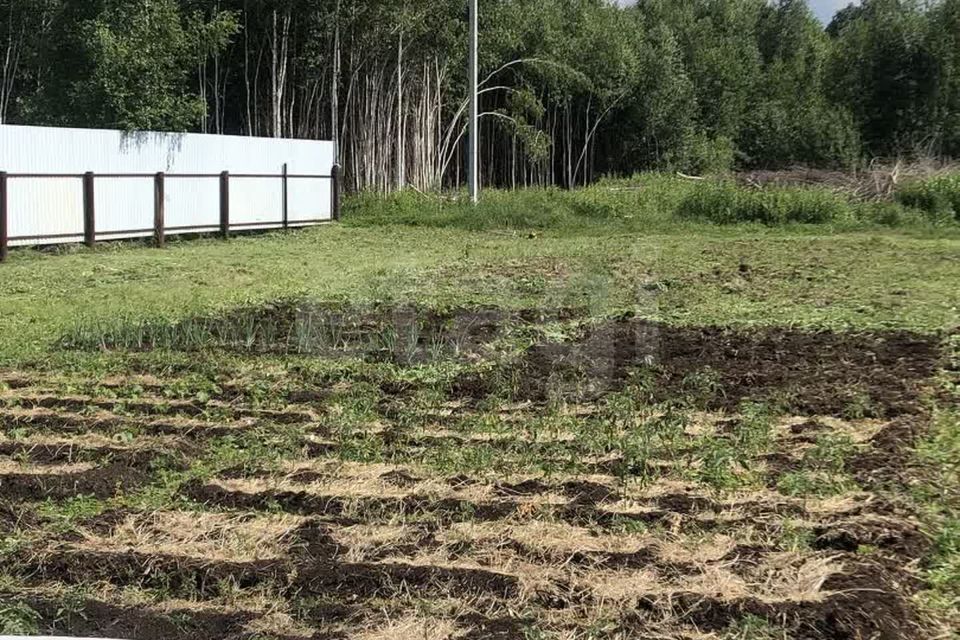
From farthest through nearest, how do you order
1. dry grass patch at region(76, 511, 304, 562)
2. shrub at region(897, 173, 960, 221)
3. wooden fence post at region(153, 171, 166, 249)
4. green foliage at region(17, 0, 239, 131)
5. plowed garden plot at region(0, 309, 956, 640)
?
shrub at region(897, 173, 960, 221) < green foliage at region(17, 0, 239, 131) < wooden fence post at region(153, 171, 166, 249) < dry grass patch at region(76, 511, 304, 562) < plowed garden plot at region(0, 309, 956, 640)

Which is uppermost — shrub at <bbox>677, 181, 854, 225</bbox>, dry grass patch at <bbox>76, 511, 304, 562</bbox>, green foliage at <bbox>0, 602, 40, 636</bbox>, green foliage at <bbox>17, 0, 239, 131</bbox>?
green foliage at <bbox>17, 0, 239, 131</bbox>

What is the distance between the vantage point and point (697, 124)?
131ft

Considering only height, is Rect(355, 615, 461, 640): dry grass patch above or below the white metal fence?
below

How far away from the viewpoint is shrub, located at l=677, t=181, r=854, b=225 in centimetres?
1955

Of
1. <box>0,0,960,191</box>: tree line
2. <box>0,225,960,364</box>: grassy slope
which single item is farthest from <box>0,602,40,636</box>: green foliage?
<box>0,0,960,191</box>: tree line

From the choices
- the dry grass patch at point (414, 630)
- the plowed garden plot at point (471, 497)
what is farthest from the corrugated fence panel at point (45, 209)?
the dry grass patch at point (414, 630)

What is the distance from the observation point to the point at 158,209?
15.6 meters

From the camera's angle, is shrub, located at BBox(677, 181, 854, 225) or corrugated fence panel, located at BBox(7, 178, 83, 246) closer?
corrugated fence panel, located at BBox(7, 178, 83, 246)

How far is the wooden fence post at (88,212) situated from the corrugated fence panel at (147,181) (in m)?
0.08

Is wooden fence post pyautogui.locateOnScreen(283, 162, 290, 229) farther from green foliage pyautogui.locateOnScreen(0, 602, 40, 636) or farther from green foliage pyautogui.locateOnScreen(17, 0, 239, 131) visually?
green foliage pyautogui.locateOnScreen(0, 602, 40, 636)

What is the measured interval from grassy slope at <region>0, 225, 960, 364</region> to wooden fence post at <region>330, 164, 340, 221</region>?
3.17 metres

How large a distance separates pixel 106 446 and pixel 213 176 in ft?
41.5

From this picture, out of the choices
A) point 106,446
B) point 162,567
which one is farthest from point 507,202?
point 162,567

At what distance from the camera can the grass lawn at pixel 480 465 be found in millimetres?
3180
